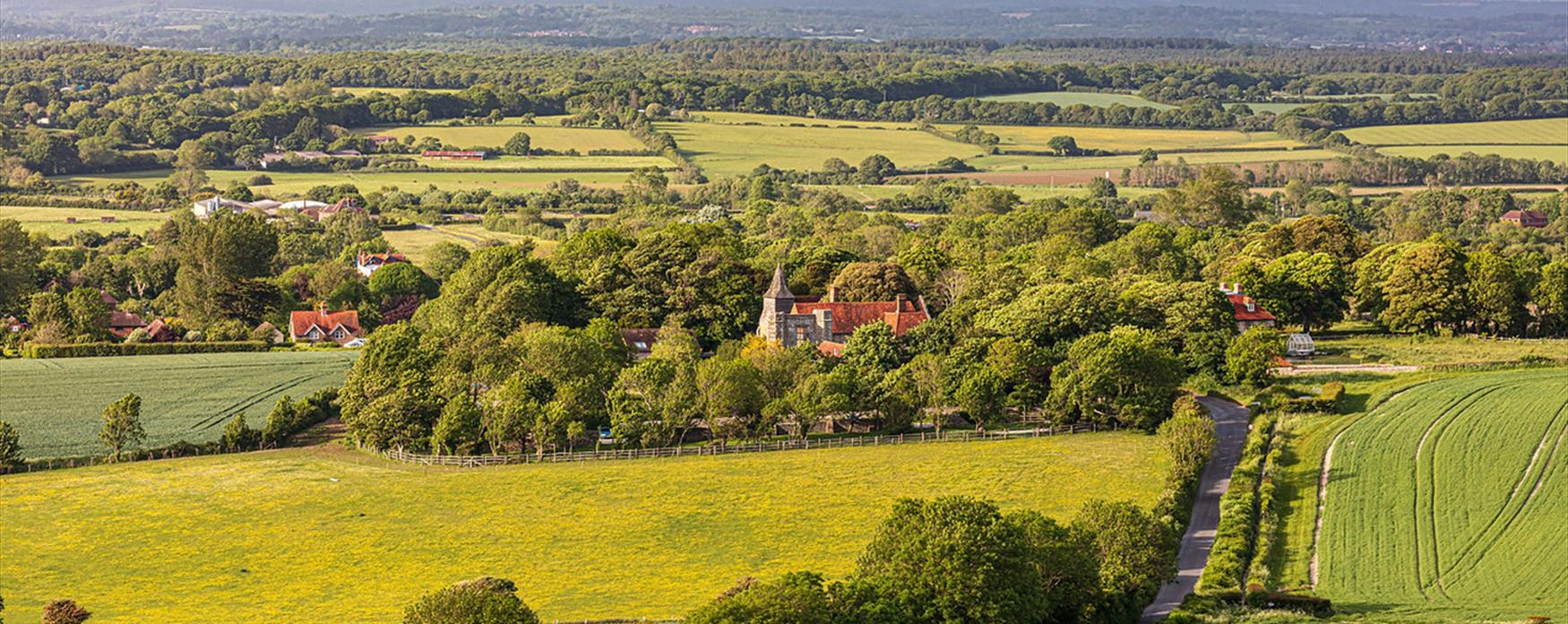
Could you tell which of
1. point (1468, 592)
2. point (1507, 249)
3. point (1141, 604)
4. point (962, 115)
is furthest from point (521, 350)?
point (962, 115)

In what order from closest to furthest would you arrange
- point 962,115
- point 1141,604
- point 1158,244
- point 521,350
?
point 1141,604, point 521,350, point 1158,244, point 962,115

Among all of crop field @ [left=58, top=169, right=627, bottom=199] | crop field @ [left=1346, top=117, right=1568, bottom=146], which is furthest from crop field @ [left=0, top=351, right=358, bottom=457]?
crop field @ [left=1346, top=117, right=1568, bottom=146]

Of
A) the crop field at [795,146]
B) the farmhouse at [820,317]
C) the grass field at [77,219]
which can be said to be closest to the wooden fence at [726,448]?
the farmhouse at [820,317]

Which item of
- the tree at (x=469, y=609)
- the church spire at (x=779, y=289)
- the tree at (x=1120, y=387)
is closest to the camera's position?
the tree at (x=469, y=609)

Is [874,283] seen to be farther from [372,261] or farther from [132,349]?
[132,349]

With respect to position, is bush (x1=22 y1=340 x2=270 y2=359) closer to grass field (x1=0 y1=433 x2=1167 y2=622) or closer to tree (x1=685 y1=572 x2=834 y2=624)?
grass field (x1=0 y1=433 x2=1167 y2=622)

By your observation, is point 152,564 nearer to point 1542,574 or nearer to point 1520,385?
point 1542,574

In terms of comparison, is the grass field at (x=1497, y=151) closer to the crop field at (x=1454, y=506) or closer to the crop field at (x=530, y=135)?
the crop field at (x=530, y=135)
